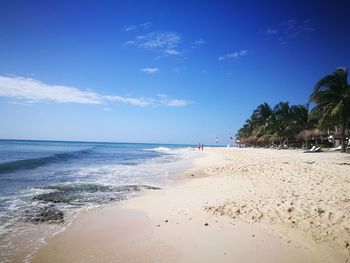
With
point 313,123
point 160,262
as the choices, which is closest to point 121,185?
point 160,262

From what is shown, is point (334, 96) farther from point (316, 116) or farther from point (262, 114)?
point (262, 114)

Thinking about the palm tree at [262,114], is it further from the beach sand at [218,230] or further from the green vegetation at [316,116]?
the beach sand at [218,230]

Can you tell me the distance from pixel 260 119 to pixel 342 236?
64.4m

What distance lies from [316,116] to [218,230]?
3340cm

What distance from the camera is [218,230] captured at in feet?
17.6

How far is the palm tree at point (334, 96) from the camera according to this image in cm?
2400

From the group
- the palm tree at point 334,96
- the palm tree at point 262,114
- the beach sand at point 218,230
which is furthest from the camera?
the palm tree at point 262,114

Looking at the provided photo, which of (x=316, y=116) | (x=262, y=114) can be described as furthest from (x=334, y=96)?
(x=262, y=114)

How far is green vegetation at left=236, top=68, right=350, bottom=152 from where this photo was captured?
2436cm

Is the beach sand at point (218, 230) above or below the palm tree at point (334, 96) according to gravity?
below

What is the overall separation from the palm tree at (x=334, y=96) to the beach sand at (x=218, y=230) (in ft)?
62.4

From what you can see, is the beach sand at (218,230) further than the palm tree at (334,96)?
No

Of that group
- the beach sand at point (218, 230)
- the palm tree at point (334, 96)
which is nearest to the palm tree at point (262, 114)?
the palm tree at point (334, 96)

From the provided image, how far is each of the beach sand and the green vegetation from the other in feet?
63.4
